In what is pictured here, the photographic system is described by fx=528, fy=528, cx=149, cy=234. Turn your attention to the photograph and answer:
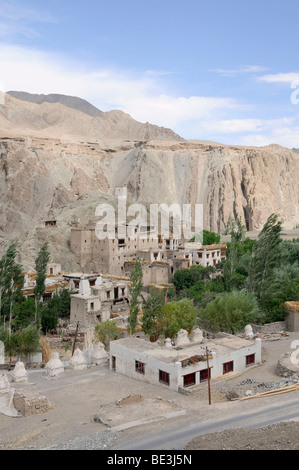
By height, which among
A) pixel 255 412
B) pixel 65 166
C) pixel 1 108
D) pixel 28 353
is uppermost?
pixel 1 108

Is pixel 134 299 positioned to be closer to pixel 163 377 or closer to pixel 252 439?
pixel 163 377

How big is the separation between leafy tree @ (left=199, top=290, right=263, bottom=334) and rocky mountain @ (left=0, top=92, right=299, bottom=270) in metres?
47.7

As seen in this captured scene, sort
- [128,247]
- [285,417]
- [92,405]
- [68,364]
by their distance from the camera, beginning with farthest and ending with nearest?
[128,247], [68,364], [92,405], [285,417]

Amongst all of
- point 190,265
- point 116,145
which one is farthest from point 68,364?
point 116,145

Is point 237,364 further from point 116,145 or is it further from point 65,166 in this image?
point 116,145

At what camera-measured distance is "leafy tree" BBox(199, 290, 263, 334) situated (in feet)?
81.7

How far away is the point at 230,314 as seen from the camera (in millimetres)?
25000

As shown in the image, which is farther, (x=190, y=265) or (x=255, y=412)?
(x=190, y=265)

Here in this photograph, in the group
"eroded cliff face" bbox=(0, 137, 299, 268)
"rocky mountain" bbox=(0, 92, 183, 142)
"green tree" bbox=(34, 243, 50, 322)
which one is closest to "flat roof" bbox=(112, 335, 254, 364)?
"green tree" bbox=(34, 243, 50, 322)

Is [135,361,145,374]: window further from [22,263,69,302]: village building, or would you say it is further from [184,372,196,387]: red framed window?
[22,263,69,302]: village building

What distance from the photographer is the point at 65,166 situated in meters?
82.6
